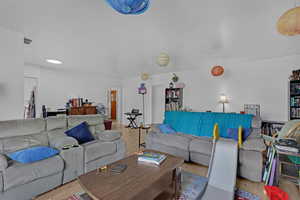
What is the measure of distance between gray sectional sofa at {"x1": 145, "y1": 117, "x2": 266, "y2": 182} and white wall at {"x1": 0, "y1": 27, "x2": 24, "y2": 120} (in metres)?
2.63

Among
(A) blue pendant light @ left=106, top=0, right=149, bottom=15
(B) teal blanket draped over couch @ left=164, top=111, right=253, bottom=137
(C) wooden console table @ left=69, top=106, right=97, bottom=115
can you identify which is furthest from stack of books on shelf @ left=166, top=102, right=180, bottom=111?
(A) blue pendant light @ left=106, top=0, right=149, bottom=15

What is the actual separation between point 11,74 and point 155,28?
2.70 meters

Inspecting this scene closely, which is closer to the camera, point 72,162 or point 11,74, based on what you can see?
point 72,162

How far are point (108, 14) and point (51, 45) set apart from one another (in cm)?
196

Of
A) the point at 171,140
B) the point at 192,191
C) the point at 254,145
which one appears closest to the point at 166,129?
the point at 171,140

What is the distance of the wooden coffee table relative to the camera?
113cm

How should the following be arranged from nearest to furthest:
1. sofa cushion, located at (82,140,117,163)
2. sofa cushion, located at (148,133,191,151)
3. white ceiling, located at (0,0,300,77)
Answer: white ceiling, located at (0,0,300,77), sofa cushion, located at (82,140,117,163), sofa cushion, located at (148,133,191,151)

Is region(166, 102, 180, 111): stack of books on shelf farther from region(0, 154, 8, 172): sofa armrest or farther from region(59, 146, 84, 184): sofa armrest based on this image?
region(0, 154, 8, 172): sofa armrest

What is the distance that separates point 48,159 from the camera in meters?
1.76

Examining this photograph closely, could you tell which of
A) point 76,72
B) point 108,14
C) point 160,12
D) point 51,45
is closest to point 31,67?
point 76,72

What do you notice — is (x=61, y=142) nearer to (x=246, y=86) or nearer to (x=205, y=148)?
(x=205, y=148)

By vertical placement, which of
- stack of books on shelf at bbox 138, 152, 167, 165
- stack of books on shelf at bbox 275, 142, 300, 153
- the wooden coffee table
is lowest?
the wooden coffee table

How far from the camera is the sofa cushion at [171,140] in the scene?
2645 mm

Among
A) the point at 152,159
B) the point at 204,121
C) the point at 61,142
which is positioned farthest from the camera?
the point at 204,121
